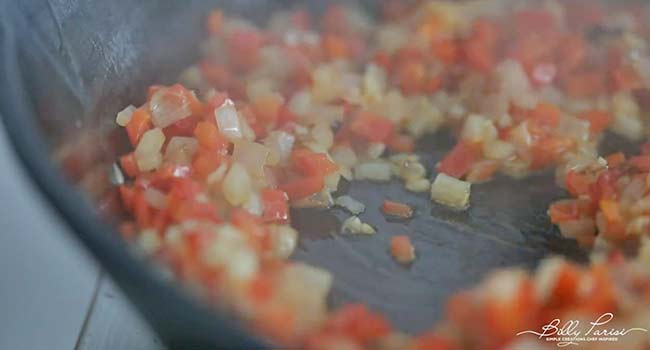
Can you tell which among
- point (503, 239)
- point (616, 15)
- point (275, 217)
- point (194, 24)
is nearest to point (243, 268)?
point (275, 217)

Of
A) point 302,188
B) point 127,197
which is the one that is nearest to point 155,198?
point 127,197

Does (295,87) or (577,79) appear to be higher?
(577,79)

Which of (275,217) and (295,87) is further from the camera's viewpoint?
(295,87)

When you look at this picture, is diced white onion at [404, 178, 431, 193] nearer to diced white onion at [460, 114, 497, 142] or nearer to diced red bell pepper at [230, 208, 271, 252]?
diced white onion at [460, 114, 497, 142]

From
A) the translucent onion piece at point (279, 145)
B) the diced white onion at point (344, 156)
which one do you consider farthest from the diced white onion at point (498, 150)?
the translucent onion piece at point (279, 145)

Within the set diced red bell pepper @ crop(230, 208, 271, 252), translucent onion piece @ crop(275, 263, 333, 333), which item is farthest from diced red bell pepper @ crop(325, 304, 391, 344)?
diced red bell pepper @ crop(230, 208, 271, 252)

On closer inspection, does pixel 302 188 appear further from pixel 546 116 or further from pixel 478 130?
pixel 546 116

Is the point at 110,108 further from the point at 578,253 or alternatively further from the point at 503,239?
the point at 578,253
